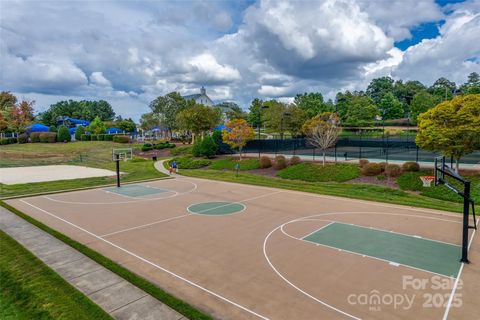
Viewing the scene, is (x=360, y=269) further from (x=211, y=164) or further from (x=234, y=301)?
(x=211, y=164)

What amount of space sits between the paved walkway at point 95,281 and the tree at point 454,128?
1812cm

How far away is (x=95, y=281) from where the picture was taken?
7.64 m

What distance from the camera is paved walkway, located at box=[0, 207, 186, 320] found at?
20.9 feet

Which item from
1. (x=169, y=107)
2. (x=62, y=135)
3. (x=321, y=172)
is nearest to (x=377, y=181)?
(x=321, y=172)

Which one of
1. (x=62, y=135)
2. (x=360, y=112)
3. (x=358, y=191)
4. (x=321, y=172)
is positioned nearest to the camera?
(x=358, y=191)

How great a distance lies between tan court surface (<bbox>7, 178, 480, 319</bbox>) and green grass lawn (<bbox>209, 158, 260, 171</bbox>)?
1231 centimetres

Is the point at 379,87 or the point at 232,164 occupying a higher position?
the point at 379,87

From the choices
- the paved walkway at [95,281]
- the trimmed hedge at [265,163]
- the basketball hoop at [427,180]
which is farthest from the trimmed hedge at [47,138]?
the basketball hoop at [427,180]

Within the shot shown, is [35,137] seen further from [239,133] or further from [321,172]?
[321,172]

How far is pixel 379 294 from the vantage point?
23.3ft

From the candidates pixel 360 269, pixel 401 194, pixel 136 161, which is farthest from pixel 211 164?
pixel 360 269

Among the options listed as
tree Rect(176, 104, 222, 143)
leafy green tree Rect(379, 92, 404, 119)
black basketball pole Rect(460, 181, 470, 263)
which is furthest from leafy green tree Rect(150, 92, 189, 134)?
black basketball pole Rect(460, 181, 470, 263)

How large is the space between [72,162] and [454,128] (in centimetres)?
4070

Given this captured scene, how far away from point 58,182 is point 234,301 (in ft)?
70.9
